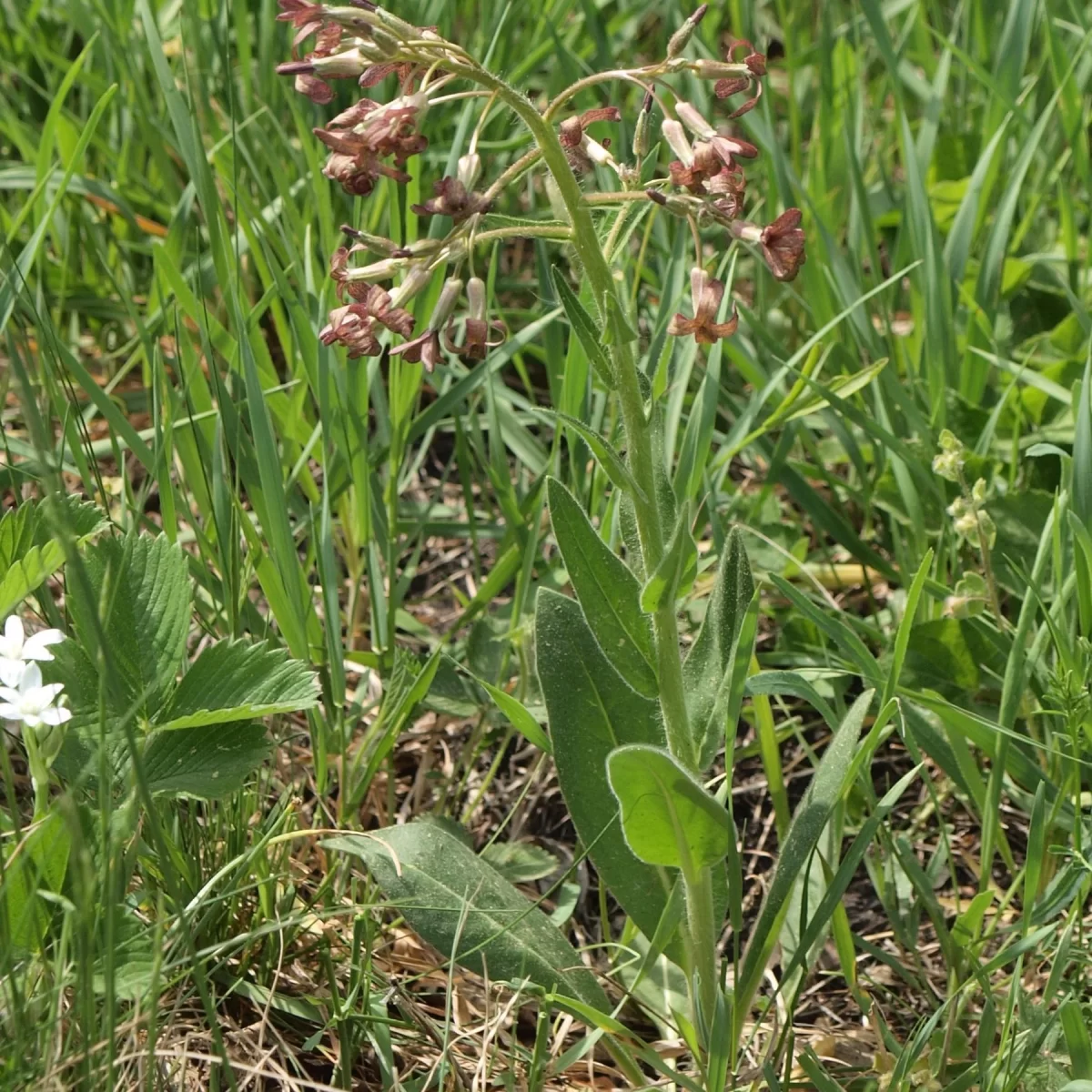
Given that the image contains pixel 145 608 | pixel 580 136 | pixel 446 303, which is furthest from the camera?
pixel 145 608

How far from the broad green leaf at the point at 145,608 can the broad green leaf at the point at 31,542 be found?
0.18 feet

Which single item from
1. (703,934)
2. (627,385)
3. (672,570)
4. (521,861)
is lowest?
(521,861)

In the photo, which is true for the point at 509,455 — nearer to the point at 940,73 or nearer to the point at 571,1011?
the point at 940,73

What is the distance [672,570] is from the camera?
1457 millimetres

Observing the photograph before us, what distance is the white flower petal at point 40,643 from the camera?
1546 millimetres

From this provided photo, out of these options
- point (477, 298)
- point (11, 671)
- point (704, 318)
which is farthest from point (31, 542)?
point (704, 318)

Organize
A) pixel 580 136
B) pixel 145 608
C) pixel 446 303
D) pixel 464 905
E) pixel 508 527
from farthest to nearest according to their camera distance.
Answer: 1. pixel 508 527
2. pixel 145 608
3. pixel 464 905
4. pixel 580 136
5. pixel 446 303

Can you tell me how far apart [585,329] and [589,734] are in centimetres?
59

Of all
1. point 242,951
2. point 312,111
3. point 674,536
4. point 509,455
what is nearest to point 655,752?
point 674,536

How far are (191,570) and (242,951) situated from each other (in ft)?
2.16

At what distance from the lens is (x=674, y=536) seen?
4.64 feet

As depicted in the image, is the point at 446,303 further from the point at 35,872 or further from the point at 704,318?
the point at 35,872

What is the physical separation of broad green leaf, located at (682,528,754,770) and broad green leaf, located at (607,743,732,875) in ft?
0.52

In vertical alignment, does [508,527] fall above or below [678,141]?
below
